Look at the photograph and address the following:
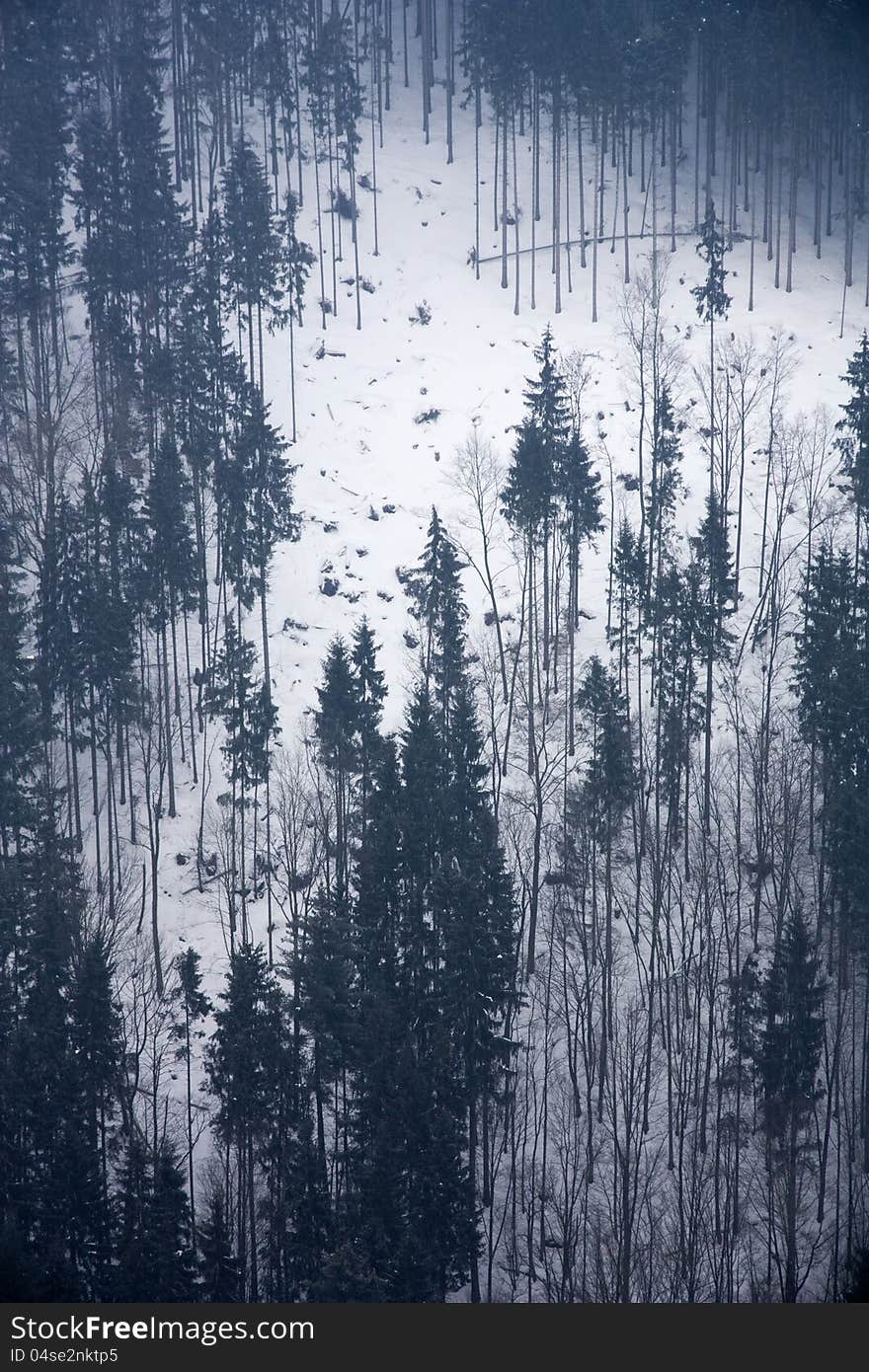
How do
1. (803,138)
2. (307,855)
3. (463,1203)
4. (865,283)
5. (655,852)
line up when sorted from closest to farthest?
(463,1203)
(655,852)
(307,855)
(865,283)
(803,138)

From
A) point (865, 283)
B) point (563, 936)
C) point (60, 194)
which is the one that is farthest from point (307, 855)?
point (865, 283)

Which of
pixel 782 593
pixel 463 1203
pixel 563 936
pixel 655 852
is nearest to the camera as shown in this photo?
pixel 463 1203

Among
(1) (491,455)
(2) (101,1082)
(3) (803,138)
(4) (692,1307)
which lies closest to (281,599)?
(1) (491,455)

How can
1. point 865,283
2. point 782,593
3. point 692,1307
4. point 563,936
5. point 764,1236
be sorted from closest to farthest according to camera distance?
point 692,1307 < point 764,1236 < point 563,936 < point 782,593 < point 865,283

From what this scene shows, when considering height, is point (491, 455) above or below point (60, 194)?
below

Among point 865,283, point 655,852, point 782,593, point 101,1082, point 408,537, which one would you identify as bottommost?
point 101,1082

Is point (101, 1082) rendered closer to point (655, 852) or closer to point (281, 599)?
point (655, 852)

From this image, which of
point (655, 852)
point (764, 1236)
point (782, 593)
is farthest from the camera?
point (782, 593)

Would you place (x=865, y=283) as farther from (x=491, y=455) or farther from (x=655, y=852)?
(x=655, y=852)

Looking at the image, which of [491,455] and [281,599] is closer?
[281,599]
